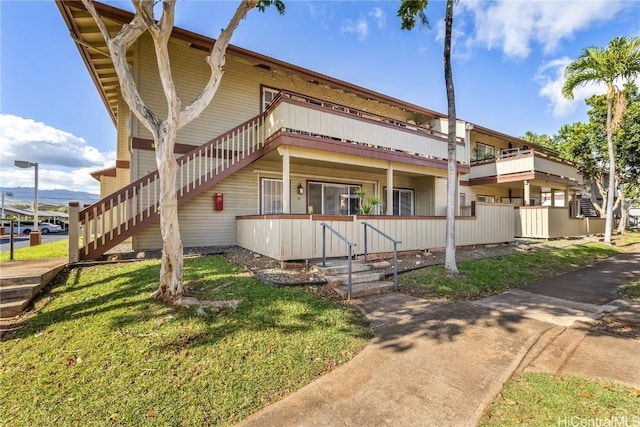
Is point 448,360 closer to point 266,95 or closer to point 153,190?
point 153,190

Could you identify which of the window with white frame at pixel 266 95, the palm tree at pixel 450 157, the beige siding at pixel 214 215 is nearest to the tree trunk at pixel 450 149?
the palm tree at pixel 450 157

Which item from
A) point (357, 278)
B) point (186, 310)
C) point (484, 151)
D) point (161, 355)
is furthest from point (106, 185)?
point (484, 151)

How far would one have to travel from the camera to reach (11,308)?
4.37 metres

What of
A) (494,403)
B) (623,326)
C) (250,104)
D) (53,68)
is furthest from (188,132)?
(623,326)

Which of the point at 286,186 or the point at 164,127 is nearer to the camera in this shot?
the point at 164,127

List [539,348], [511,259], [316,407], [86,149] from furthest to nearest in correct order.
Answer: [86,149] < [511,259] < [539,348] < [316,407]

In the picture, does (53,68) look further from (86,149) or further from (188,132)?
(86,149)

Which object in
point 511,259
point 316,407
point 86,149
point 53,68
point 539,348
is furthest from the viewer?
point 86,149

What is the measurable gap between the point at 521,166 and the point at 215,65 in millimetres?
16996

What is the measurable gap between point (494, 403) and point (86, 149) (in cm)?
8841

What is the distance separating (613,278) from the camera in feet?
26.6

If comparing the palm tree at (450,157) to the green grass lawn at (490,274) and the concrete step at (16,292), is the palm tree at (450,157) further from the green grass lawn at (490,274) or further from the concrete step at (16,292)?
the concrete step at (16,292)

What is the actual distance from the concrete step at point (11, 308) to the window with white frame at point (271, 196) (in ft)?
24.4

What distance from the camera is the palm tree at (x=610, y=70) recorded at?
1338 cm
